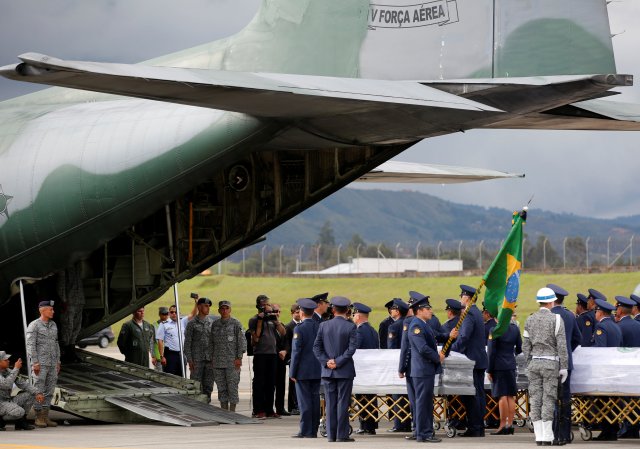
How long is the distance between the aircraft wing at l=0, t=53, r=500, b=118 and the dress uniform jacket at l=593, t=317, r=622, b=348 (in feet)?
11.4

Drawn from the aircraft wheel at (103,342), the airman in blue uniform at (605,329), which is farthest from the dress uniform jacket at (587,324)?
the aircraft wheel at (103,342)

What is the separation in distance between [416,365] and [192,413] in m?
3.58

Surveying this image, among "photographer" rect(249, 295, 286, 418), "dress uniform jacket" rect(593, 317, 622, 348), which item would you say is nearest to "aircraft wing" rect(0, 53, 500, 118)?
"dress uniform jacket" rect(593, 317, 622, 348)

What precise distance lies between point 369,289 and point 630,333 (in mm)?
43063

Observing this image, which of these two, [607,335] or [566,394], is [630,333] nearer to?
[607,335]

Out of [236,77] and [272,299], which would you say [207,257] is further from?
[272,299]

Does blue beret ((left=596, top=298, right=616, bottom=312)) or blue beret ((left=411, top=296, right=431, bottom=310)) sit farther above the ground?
blue beret ((left=411, top=296, right=431, bottom=310))

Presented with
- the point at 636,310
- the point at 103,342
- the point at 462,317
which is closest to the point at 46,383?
the point at 462,317

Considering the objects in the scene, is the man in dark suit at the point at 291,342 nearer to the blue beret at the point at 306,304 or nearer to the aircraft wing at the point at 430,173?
the blue beret at the point at 306,304

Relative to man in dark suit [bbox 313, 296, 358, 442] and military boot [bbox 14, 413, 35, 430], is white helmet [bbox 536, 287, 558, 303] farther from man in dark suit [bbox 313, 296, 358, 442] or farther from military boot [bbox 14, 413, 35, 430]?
military boot [bbox 14, 413, 35, 430]

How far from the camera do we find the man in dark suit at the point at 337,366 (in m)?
13.1

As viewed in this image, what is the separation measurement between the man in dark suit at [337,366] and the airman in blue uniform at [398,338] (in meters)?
1.37

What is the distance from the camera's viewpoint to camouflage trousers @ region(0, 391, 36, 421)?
46.6ft

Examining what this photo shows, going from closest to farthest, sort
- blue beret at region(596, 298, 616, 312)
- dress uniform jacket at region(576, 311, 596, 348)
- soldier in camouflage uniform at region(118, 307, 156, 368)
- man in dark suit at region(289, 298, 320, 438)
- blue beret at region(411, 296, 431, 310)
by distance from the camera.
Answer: blue beret at region(411, 296, 431, 310), man in dark suit at region(289, 298, 320, 438), blue beret at region(596, 298, 616, 312), dress uniform jacket at region(576, 311, 596, 348), soldier in camouflage uniform at region(118, 307, 156, 368)
